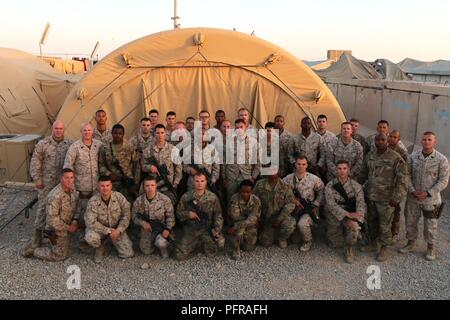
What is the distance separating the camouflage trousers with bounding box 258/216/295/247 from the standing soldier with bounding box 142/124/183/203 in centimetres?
124

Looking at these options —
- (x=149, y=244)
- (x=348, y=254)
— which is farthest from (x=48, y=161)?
(x=348, y=254)

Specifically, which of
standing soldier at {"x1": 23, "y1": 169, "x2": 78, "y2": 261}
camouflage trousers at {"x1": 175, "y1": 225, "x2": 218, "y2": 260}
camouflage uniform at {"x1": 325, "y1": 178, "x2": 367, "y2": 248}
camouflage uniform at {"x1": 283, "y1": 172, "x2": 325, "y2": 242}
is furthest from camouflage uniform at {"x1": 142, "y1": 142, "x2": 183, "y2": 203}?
camouflage uniform at {"x1": 325, "y1": 178, "x2": 367, "y2": 248}

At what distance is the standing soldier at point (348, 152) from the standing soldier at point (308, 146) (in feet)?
0.96

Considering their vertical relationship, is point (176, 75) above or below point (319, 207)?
above

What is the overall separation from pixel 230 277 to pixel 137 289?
1.01 m

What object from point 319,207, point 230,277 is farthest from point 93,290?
point 319,207

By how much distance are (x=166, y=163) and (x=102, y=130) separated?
115cm

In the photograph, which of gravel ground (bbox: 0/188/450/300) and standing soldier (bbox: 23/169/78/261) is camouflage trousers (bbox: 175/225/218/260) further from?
standing soldier (bbox: 23/169/78/261)

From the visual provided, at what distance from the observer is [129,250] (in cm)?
497

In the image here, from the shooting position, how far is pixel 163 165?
5516 mm

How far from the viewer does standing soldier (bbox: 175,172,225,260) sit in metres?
4.98

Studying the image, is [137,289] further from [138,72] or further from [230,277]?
[138,72]
